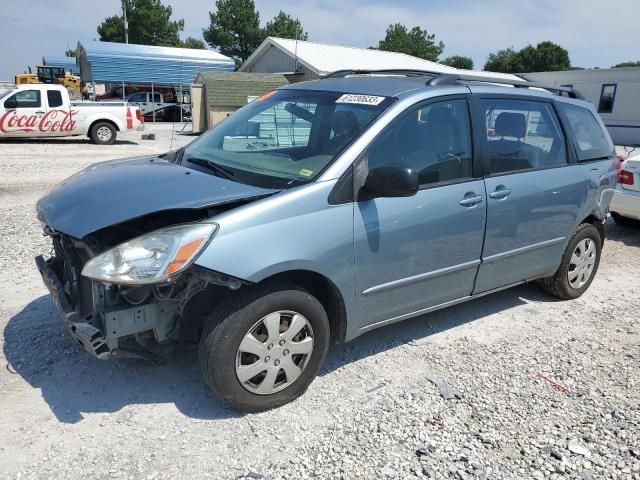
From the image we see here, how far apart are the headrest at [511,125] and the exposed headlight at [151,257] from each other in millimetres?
2337

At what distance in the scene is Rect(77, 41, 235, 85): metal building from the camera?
29.1m

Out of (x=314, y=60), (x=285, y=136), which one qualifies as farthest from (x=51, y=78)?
(x=285, y=136)

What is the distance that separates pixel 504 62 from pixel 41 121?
6874cm

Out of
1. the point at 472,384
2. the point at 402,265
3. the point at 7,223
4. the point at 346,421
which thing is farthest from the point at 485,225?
the point at 7,223

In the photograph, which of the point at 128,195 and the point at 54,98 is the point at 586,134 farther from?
the point at 54,98

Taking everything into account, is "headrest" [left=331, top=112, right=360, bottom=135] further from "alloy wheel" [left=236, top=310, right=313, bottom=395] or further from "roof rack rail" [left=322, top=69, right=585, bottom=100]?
"alloy wheel" [left=236, top=310, right=313, bottom=395]

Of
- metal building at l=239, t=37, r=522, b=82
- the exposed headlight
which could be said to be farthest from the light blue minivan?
metal building at l=239, t=37, r=522, b=82

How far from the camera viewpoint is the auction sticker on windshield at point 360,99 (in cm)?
340

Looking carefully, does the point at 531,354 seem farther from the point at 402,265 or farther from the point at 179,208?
the point at 179,208

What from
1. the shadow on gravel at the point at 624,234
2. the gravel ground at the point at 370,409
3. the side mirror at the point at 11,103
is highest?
the side mirror at the point at 11,103

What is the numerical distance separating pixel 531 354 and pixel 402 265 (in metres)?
1.31

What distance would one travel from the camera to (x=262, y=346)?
2.90 meters

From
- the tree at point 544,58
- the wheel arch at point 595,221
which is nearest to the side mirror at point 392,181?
the wheel arch at point 595,221

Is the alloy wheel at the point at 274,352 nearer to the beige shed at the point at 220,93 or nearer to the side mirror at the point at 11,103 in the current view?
the side mirror at the point at 11,103
